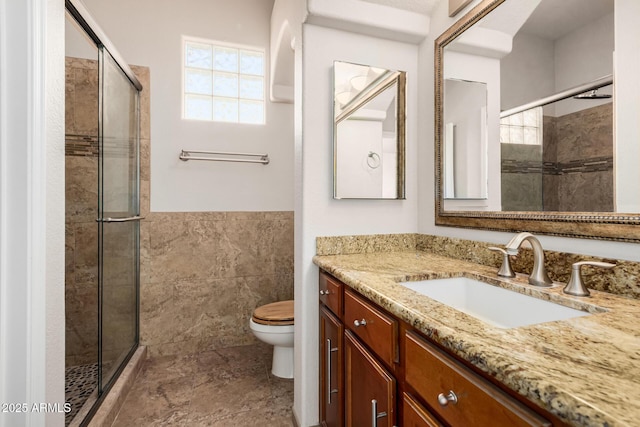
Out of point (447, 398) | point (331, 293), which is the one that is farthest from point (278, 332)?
point (447, 398)

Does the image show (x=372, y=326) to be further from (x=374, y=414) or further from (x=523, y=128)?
(x=523, y=128)

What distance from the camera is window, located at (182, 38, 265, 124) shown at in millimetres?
2715

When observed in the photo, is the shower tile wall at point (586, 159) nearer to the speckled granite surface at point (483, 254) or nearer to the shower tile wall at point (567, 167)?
the shower tile wall at point (567, 167)

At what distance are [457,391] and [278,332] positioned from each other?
1.55 metres

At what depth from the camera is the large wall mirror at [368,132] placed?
1671 mm

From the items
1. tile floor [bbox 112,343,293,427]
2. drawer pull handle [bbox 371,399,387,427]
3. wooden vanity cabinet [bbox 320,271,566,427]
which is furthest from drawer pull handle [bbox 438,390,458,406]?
tile floor [bbox 112,343,293,427]

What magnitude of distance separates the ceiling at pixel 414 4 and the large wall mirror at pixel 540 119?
0.21 meters

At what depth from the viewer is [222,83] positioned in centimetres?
282

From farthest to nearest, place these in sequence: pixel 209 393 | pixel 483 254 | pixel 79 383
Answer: pixel 209 393 < pixel 79 383 < pixel 483 254

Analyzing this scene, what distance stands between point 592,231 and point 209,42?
296 centimetres

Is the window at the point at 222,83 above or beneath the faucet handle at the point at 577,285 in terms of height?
above

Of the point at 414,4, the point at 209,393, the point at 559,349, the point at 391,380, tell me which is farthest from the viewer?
the point at 209,393

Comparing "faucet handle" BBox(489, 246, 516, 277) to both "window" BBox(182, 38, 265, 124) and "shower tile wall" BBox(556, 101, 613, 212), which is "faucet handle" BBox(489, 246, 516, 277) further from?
"window" BBox(182, 38, 265, 124)

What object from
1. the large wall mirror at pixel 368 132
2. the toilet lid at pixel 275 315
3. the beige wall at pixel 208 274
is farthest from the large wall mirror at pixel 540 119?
the beige wall at pixel 208 274
